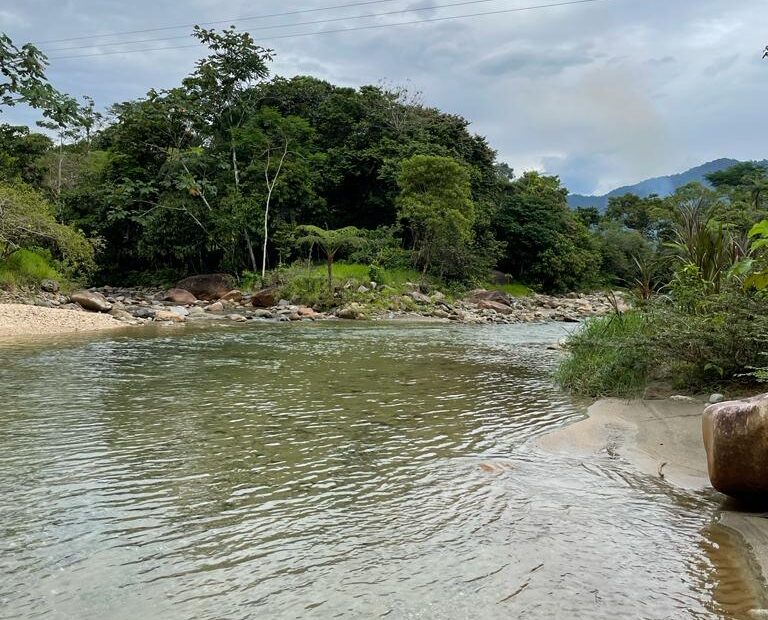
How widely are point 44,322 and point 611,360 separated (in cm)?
1591

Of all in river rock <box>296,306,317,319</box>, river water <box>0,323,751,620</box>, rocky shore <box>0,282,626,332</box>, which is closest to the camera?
river water <box>0,323,751,620</box>

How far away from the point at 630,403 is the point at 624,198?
191ft

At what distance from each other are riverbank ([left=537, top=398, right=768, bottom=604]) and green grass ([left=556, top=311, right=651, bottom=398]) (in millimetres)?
685

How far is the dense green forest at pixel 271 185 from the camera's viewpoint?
3288 cm

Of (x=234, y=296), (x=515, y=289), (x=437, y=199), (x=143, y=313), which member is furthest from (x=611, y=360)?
(x=515, y=289)

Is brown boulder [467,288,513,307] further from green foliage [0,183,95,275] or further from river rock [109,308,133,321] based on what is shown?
green foliage [0,183,95,275]

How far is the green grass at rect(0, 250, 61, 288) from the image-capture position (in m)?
24.2

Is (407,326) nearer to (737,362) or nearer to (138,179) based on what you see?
(737,362)

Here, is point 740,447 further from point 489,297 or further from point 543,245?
point 543,245

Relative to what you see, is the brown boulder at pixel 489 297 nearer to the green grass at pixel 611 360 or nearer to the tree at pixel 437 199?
the tree at pixel 437 199

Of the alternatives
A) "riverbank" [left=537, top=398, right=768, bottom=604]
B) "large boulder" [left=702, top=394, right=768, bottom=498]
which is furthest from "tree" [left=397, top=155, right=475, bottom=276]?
"large boulder" [left=702, top=394, right=768, bottom=498]

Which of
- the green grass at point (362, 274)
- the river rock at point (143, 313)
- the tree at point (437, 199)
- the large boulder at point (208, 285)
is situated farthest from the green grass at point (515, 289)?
the river rock at point (143, 313)

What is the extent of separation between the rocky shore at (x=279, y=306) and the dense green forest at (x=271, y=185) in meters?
2.84

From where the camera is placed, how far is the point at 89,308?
22859mm
